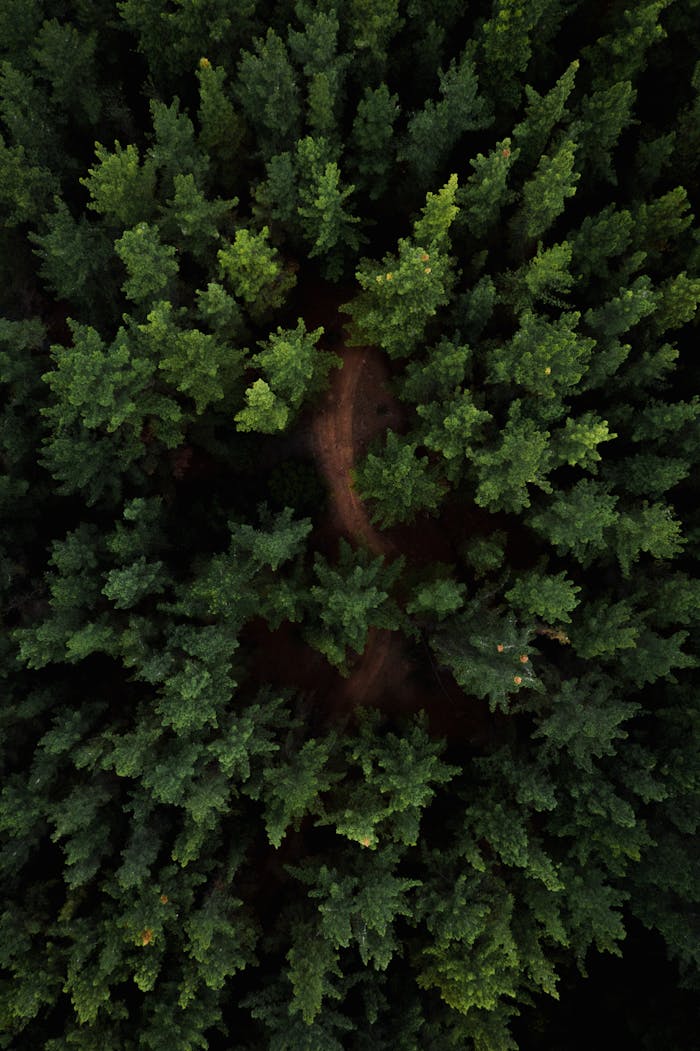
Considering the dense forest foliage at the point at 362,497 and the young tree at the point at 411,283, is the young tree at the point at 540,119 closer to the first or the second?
the dense forest foliage at the point at 362,497

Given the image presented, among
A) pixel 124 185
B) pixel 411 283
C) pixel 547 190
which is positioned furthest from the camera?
pixel 124 185

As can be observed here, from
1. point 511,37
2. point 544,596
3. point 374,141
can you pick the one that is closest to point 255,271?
point 374,141

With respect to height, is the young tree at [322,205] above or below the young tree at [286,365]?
above

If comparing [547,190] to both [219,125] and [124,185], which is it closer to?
[219,125]

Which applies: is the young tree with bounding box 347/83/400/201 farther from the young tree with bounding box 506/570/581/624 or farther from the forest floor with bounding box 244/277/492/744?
the young tree with bounding box 506/570/581/624

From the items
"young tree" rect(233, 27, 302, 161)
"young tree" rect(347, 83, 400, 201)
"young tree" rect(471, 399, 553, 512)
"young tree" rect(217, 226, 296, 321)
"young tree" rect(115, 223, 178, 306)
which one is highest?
"young tree" rect(233, 27, 302, 161)

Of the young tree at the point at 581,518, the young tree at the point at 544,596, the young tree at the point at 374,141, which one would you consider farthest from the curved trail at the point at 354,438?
the young tree at the point at 581,518

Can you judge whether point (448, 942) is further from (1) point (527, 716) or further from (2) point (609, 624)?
(2) point (609, 624)

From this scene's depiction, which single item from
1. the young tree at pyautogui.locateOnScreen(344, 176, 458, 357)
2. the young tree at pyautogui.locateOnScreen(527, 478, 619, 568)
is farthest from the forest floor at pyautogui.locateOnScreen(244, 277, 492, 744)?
the young tree at pyautogui.locateOnScreen(527, 478, 619, 568)
